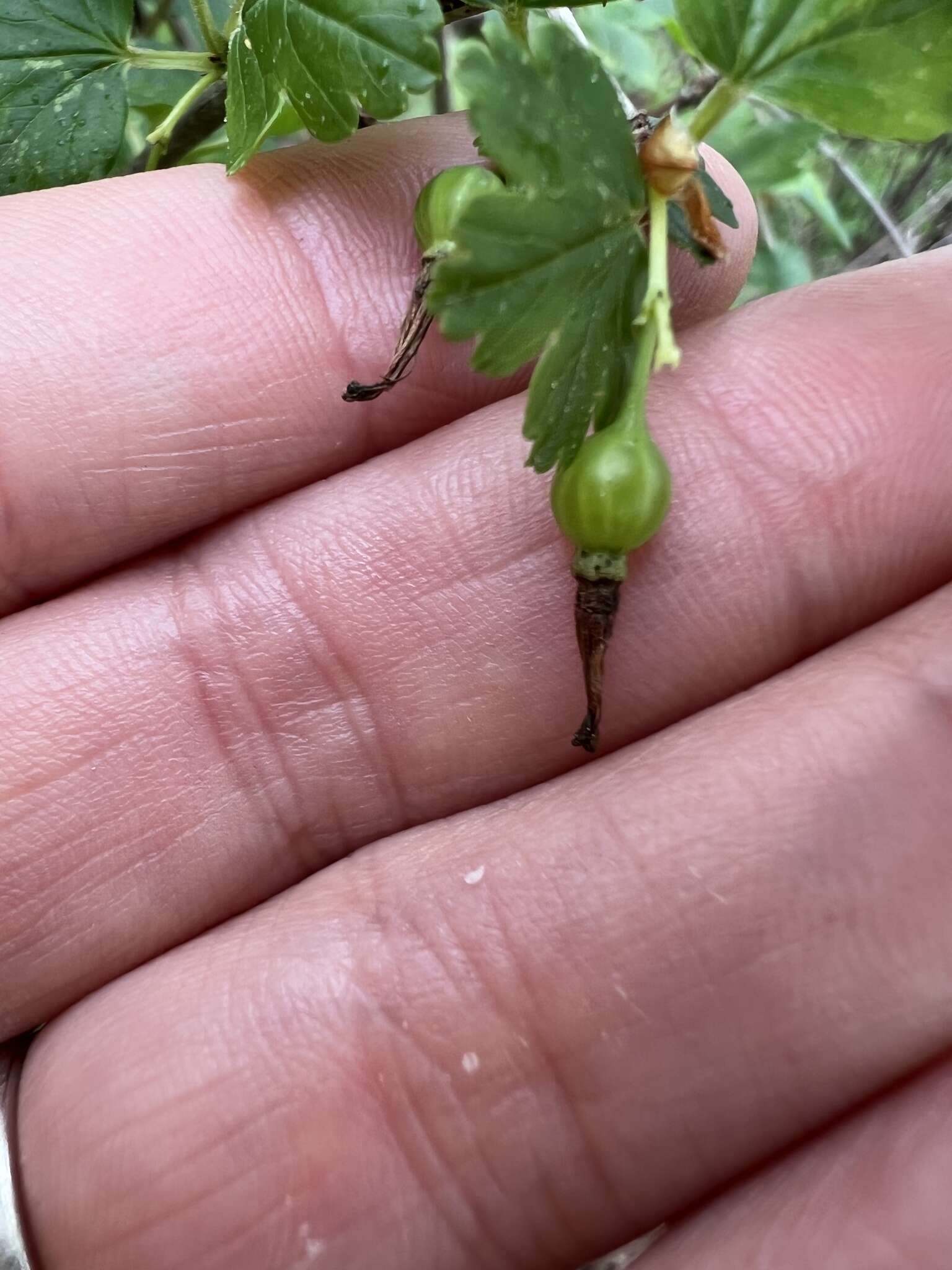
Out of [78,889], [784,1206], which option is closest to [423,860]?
[78,889]

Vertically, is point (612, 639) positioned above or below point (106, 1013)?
above

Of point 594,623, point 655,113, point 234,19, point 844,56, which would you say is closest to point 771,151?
point 655,113

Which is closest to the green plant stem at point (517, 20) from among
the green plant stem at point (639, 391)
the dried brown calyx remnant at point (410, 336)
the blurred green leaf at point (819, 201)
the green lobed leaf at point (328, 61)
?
the green lobed leaf at point (328, 61)

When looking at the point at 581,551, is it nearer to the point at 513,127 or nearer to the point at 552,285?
the point at 552,285

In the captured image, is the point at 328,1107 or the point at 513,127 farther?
the point at 328,1107

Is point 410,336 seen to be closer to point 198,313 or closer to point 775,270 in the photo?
Result: point 198,313

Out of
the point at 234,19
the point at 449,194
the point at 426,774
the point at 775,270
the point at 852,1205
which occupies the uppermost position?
the point at 234,19
